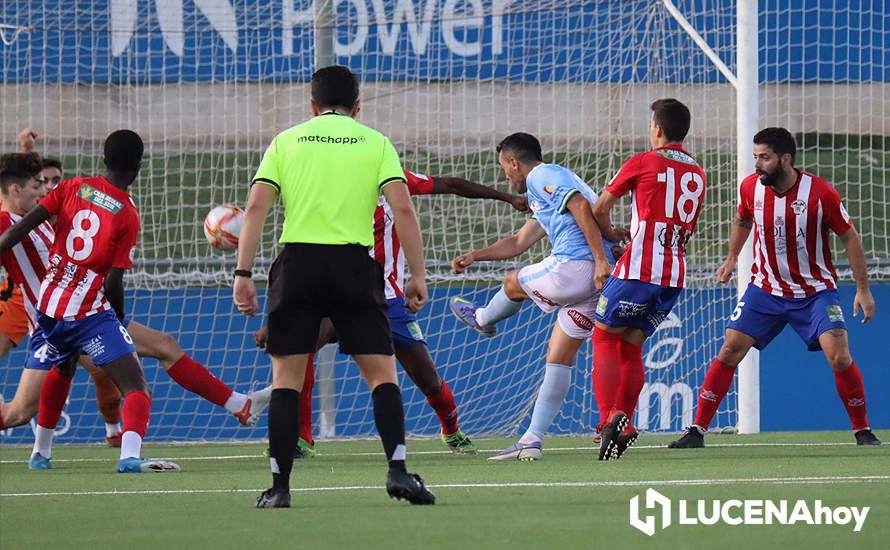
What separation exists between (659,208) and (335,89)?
8.77 feet

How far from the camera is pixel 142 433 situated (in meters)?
7.64

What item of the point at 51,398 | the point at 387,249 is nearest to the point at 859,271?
the point at 387,249

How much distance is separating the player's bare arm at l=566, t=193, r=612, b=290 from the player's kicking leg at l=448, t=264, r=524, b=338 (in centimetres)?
68

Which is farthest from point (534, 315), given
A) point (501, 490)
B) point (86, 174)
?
point (86, 174)

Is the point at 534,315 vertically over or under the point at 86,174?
under

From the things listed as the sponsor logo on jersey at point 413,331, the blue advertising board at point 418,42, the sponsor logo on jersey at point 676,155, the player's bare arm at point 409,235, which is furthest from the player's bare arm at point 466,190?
the blue advertising board at point 418,42

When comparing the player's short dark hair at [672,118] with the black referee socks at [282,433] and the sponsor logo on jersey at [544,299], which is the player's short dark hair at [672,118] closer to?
the sponsor logo on jersey at [544,299]

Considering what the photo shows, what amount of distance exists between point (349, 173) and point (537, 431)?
2795 millimetres

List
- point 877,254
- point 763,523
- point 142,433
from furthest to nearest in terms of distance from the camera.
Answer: point 877,254 < point 142,433 < point 763,523

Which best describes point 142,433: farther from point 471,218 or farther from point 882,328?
point 471,218

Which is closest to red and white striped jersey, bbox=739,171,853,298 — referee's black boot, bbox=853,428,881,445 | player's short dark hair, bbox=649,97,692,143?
referee's black boot, bbox=853,428,881,445

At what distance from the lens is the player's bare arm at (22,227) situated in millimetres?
7445

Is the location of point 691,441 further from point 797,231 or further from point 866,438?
point 797,231

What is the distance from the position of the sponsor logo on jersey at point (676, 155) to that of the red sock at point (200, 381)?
284cm
